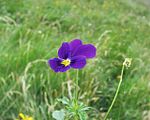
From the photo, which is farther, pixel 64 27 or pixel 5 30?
pixel 64 27

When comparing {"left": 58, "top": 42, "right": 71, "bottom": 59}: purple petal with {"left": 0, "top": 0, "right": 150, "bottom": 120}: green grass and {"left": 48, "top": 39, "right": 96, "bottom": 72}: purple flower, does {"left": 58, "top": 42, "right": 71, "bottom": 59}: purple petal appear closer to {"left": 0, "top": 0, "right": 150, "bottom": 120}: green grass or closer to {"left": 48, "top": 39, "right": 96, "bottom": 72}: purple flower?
{"left": 48, "top": 39, "right": 96, "bottom": 72}: purple flower

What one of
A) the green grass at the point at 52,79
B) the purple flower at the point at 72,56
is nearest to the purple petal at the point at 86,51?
the purple flower at the point at 72,56

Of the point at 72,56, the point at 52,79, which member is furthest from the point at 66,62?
the point at 52,79

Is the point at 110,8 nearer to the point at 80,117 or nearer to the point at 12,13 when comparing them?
the point at 12,13

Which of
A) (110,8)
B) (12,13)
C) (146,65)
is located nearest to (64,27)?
(12,13)

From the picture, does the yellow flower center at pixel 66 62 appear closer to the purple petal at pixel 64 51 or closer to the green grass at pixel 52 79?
the purple petal at pixel 64 51

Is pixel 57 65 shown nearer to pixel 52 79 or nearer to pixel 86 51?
pixel 86 51
